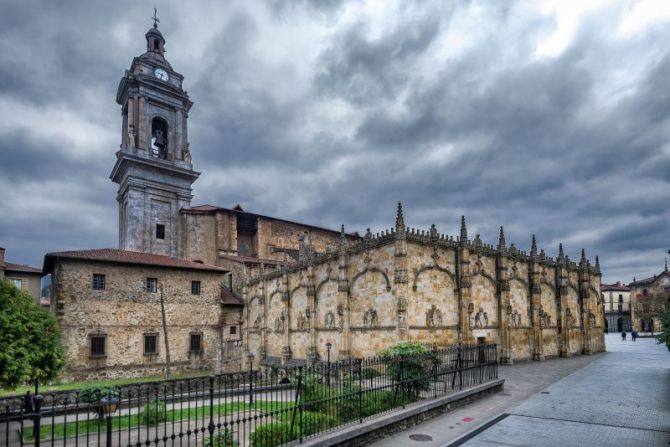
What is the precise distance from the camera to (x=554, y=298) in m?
37.8

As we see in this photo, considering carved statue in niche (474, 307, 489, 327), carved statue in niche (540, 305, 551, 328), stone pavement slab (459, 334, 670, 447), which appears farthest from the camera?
carved statue in niche (540, 305, 551, 328)

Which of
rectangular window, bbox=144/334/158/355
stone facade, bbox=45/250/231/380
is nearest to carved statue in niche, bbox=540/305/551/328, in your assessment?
stone facade, bbox=45/250/231/380

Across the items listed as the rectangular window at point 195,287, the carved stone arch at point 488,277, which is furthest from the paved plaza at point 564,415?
the rectangular window at point 195,287

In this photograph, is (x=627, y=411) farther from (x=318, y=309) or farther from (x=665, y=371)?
(x=318, y=309)

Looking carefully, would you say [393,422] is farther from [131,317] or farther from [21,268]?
[21,268]

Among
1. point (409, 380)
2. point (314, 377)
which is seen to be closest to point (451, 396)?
point (409, 380)

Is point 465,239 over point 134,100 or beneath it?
beneath

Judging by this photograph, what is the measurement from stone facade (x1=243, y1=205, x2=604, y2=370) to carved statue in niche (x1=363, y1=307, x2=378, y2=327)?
0.22 feet

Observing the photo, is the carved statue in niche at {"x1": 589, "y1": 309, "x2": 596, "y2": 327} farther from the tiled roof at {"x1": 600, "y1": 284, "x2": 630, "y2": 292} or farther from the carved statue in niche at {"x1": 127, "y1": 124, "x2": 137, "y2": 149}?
the tiled roof at {"x1": 600, "y1": 284, "x2": 630, "y2": 292}

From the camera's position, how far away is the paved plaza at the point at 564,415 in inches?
464

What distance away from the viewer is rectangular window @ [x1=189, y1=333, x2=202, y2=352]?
32188 millimetres

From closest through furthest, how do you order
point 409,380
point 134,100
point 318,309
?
1. point 409,380
2. point 318,309
3. point 134,100

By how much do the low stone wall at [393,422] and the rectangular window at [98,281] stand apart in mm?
23913

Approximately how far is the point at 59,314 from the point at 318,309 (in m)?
17.5
